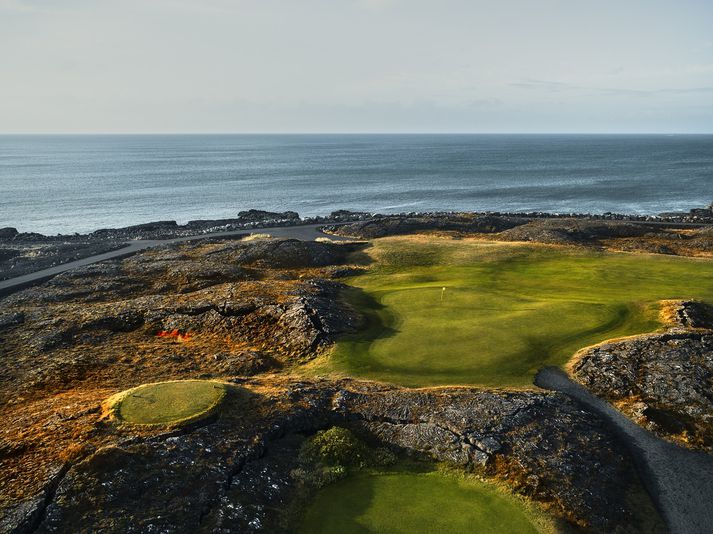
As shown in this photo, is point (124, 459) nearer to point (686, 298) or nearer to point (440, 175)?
point (686, 298)

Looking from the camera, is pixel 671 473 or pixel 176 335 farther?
pixel 176 335

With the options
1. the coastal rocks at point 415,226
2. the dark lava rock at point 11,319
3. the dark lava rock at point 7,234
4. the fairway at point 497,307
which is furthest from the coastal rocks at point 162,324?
the dark lava rock at point 7,234

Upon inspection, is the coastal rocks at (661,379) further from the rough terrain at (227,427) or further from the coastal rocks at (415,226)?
the coastal rocks at (415,226)

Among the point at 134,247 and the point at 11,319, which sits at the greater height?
the point at 11,319

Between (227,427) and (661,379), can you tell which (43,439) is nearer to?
(227,427)

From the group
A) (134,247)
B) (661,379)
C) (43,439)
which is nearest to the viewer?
(43,439)

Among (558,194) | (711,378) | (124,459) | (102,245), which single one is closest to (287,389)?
(124,459)

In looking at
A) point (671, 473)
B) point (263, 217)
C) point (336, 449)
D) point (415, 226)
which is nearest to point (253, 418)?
point (336, 449)
